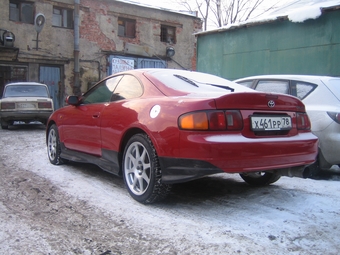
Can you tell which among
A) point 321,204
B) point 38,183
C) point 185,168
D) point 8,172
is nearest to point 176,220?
point 185,168

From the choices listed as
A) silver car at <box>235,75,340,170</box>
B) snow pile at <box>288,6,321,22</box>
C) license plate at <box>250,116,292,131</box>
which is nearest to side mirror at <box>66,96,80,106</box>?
license plate at <box>250,116,292,131</box>

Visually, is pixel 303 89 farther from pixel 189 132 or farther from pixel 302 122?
pixel 189 132

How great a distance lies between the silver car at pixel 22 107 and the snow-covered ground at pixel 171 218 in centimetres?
720

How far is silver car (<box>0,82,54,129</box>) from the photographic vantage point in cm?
1123

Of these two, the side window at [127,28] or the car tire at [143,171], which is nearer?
the car tire at [143,171]

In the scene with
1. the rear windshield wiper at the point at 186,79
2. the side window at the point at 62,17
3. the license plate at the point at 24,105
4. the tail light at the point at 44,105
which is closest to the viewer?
the rear windshield wiper at the point at 186,79

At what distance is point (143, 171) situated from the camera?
11.3 feet

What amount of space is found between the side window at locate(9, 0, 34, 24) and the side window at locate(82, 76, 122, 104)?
49.4ft

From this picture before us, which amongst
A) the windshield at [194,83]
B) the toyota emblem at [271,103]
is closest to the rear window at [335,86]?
the windshield at [194,83]

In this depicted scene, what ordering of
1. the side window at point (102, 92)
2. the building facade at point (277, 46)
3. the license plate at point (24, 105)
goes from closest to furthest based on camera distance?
the side window at point (102, 92) → the building facade at point (277, 46) → the license plate at point (24, 105)

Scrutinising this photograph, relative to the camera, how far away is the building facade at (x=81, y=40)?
17.6 m

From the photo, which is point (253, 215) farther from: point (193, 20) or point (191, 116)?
point (193, 20)

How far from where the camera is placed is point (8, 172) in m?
4.88

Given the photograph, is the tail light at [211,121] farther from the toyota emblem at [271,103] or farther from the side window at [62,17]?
the side window at [62,17]
